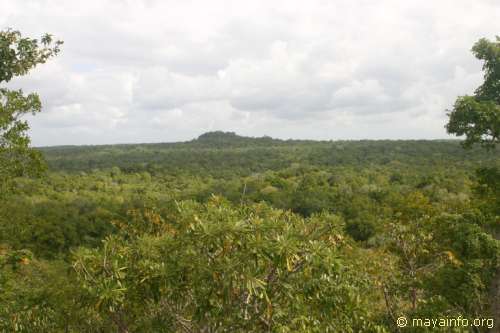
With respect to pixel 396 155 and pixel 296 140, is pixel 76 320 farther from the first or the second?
pixel 296 140

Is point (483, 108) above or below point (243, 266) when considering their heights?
above

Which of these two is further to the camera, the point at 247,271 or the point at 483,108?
the point at 483,108

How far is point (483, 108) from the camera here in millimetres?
10328

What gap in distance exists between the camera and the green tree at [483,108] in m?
10.3

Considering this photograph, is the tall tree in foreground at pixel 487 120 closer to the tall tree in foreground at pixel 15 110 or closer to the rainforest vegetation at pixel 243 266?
the rainforest vegetation at pixel 243 266

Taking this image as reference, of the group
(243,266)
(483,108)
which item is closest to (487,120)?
(483,108)

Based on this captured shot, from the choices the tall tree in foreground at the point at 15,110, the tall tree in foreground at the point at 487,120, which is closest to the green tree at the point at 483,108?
the tall tree in foreground at the point at 487,120

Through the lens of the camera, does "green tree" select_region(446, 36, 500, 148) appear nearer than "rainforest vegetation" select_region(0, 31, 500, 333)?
No

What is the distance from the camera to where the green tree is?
1030 centimetres

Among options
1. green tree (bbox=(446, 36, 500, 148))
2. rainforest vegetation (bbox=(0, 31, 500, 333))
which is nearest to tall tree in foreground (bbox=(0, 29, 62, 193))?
rainforest vegetation (bbox=(0, 31, 500, 333))

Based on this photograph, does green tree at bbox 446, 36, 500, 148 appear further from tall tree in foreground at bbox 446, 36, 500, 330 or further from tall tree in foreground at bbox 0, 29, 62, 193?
tall tree in foreground at bbox 0, 29, 62, 193

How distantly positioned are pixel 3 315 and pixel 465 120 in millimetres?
10373

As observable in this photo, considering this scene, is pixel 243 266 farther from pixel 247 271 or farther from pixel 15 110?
pixel 15 110

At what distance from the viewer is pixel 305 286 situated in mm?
6055
